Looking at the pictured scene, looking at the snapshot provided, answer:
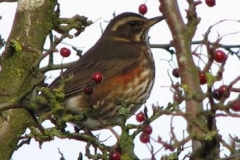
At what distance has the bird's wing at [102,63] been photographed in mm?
6330

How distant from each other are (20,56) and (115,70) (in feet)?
5.99

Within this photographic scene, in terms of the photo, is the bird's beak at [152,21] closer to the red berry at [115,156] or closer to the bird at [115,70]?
the bird at [115,70]

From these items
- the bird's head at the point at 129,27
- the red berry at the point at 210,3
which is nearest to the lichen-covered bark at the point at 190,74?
the red berry at the point at 210,3

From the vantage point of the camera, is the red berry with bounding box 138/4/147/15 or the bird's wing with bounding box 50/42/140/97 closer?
the red berry with bounding box 138/4/147/15

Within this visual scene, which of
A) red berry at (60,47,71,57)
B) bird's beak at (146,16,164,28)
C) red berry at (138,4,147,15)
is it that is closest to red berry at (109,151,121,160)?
red berry at (60,47,71,57)

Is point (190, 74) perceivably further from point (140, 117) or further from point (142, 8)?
point (142, 8)

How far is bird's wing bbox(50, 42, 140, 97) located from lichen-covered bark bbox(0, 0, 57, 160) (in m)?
1.10

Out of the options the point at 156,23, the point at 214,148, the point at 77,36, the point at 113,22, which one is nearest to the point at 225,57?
the point at 214,148

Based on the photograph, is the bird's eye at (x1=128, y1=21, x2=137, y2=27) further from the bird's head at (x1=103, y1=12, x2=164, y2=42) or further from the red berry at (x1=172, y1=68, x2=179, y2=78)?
the red berry at (x1=172, y1=68, x2=179, y2=78)

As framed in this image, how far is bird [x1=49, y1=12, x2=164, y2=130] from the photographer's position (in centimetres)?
620

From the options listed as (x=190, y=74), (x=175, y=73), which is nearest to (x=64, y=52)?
(x=175, y=73)

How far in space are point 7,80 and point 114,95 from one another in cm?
178

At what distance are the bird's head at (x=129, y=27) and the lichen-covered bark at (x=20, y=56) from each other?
6.81ft

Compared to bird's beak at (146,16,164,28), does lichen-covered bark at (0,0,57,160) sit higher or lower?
lower
